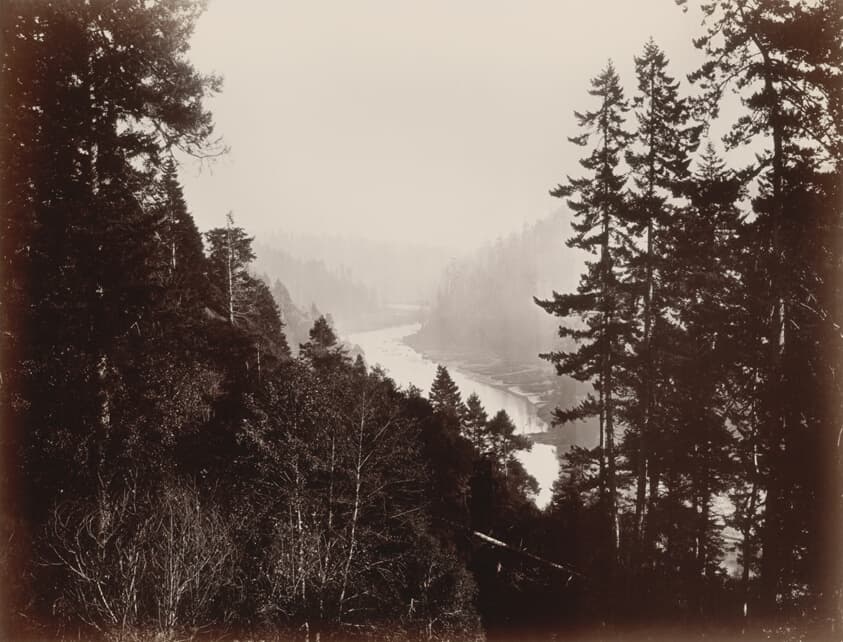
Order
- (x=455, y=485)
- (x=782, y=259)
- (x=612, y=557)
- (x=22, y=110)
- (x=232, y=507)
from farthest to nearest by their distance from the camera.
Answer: (x=455, y=485) → (x=612, y=557) → (x=232, y=507) → (x=782, y=259) → (x=22, y=110)

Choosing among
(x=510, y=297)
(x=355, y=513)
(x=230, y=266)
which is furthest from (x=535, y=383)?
(x=355, y=513)

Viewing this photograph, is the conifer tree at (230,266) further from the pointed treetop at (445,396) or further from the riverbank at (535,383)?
the riverbank at (535,383)

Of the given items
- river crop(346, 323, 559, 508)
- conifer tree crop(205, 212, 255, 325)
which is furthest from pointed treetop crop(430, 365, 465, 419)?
conifer tree crop(205, 212, 255, 325)

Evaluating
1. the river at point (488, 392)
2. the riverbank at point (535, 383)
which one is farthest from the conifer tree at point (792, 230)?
the riverbank at point (535, 383)

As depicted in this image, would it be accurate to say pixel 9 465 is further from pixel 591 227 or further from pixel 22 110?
pixel 591 227

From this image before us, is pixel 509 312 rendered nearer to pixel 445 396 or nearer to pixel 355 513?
pixel 445 396

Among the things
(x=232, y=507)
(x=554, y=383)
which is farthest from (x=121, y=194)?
(x=554, y=383)

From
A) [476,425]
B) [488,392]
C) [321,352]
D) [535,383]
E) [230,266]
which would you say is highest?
[230,266]
